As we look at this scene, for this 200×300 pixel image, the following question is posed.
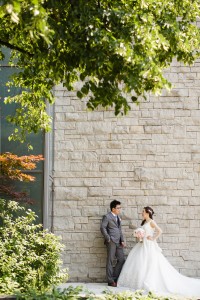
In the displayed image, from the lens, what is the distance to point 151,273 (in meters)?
12.9

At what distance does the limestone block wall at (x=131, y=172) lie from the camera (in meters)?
13.6

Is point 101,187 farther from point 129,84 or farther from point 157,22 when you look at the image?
point 129,84

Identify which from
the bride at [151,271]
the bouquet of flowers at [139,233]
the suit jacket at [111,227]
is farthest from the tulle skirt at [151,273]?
the suit jacket at [111,227]

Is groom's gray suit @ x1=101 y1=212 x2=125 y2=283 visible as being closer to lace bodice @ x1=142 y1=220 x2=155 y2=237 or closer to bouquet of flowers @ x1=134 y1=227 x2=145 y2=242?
bouquet of flowers @ x1=134 y1=227 x2=145 y2=242

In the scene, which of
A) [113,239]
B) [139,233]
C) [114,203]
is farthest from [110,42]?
[113,239]

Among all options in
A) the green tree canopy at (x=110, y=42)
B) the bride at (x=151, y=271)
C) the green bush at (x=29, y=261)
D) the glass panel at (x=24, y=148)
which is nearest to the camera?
the green tree canopy at (x=110, y=42)

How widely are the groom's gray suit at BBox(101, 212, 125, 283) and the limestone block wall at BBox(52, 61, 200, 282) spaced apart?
0.97 ft

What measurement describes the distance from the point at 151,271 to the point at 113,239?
3.19ft

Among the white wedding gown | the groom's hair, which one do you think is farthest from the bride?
the groom's hair

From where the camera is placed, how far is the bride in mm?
12648

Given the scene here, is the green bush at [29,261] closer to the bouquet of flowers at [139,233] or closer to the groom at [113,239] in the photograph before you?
the groom at [113,239]

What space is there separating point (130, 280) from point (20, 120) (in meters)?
4.04

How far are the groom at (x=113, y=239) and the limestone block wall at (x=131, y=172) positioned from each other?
291 mm

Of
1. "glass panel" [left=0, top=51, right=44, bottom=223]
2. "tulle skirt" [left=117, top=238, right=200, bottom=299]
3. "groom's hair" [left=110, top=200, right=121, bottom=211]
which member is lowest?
"tulle skirt" [left=117, top=238, right=200, bottom=299]
